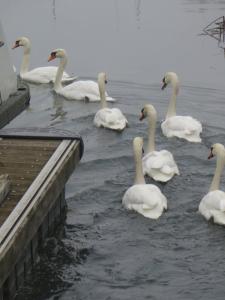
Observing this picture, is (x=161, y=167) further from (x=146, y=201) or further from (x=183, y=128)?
(x=183, y=128)

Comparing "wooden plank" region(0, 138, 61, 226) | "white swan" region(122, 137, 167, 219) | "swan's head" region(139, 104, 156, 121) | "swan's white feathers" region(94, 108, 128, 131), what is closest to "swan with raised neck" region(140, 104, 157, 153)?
"swan's head" region(139, 104, 156, 121)

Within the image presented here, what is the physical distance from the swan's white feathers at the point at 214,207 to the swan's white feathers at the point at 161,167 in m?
1.29

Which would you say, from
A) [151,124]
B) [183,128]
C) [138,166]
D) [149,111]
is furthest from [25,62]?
[138,166]

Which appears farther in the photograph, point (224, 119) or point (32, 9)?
point (32, 9)

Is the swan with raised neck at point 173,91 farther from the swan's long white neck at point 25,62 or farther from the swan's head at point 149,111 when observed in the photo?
the swan's long white neck at point 25,62

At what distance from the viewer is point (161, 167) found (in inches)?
411

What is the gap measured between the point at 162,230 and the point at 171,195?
4.39ft

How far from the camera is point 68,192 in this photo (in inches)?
402

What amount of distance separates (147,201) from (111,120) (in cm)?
421

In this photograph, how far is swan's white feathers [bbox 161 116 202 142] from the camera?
489 inches

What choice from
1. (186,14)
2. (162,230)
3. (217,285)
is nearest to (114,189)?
(162,230)

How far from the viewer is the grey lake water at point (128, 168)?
24.9 feet

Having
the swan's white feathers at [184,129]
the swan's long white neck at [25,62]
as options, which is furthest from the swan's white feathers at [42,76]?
the swan's white feathers at [184,129]

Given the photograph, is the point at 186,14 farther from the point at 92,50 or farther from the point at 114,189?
the point at 114,189
